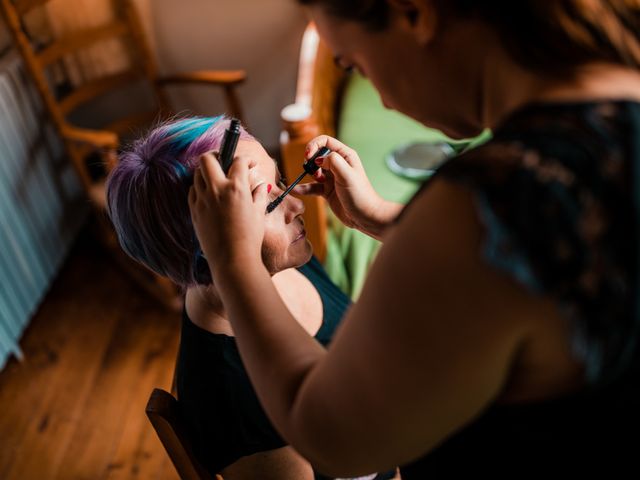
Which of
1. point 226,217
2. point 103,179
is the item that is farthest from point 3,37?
point 226,217

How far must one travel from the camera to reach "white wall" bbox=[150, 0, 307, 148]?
2.53 meters

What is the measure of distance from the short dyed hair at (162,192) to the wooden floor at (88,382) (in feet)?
3.49

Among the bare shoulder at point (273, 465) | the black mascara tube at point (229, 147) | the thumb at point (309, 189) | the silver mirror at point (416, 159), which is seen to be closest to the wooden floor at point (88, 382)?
the bare shoulder at point (273, 465)

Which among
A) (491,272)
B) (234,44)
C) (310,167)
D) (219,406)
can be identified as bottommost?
(219,406)

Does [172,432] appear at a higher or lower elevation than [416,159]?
higher

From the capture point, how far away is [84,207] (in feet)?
8.45

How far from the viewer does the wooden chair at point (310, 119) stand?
128 cm

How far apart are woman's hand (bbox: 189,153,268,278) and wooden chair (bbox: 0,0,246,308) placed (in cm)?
134

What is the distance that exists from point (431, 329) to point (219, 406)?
57cm

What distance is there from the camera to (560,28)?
0.41m

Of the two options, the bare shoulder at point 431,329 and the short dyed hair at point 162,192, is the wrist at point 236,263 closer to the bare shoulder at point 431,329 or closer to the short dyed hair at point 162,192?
the bare shoulder at point 431,329

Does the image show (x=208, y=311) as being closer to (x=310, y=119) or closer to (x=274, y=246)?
(x=274, y=246)

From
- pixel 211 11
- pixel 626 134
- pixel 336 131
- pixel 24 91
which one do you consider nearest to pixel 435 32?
pixel 626 134

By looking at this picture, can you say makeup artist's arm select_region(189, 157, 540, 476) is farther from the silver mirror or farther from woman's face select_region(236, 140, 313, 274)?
the silver mirror
